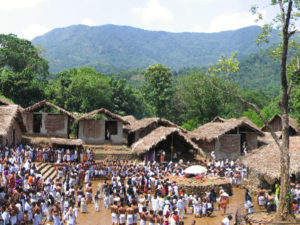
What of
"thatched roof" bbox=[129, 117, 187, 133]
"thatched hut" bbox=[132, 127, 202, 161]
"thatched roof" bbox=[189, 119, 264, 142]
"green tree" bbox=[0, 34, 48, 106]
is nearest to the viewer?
"thatched hut" bbox=[132, 127, 202, 161]

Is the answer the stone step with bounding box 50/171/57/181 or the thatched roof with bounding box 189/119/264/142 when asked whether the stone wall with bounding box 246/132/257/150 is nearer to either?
the thatched roof with bounding box 189/119/264/142

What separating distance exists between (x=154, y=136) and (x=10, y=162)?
37.9 feet

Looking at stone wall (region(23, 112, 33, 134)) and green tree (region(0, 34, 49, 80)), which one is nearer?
stone wall (region(23, 112, 33, 134))

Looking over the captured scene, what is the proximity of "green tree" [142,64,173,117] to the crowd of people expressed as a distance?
23214 mm

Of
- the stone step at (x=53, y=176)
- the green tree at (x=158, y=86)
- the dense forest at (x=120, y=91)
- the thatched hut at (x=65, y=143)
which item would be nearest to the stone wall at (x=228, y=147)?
the dense forest at (x=120, y=91)

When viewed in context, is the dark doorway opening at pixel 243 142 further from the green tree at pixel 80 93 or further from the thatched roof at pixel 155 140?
the green tree at pixel 80 93

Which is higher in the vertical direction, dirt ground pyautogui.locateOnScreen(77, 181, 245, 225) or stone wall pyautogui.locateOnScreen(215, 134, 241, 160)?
stone wall pyautogui.locateOnScreen(215, 134, 241, 160)

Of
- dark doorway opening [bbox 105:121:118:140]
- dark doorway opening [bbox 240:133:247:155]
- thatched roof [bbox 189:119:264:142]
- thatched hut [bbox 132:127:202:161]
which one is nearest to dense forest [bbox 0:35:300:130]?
thatched roof [bbox 189:119:264:142]

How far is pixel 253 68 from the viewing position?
5251 inches

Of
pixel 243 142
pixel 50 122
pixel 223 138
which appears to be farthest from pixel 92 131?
pixel 243 142

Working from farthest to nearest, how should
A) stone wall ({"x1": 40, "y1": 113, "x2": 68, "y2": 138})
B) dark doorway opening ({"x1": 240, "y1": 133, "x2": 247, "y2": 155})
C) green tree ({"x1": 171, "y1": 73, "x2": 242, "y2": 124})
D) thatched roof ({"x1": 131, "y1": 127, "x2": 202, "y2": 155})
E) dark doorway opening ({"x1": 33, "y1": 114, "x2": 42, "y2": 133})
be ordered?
green tree ({"x1": 171, "y1": 73, "x2": 242, "y2": 124}) < dark doorway opening ({"x1": 240, "y1": 133, "x2": 247, "y2": 155}) < dark doorway opening ({"x1": 33, "y1": 114, "x2": 42, "y2": 133}) < stone wall ({"x1": 40, "y1": 113, "x2": 68, "y2": 138}) < thatched roof ({"x1": 131, "y1": 127, "x2": 202, "y2": 155})

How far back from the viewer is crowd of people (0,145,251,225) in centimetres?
1239

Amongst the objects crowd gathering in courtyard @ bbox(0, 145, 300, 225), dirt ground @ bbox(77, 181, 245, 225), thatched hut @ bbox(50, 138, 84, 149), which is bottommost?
dirt ground @ bbox(77, 181, 245, 225)

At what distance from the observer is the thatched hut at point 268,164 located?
17.7m
